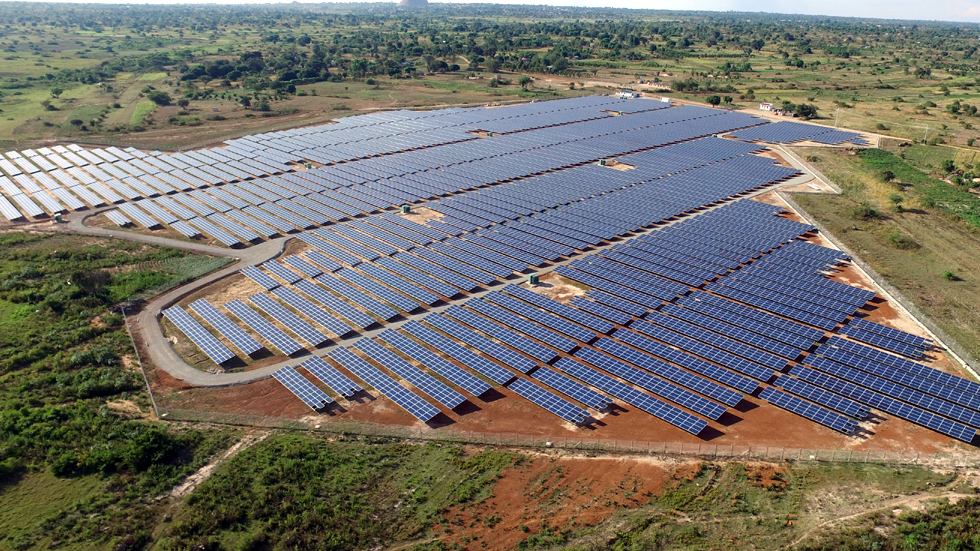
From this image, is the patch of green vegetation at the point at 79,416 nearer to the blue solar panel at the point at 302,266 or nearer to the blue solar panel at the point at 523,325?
the blue solar panel at the point at 302,266

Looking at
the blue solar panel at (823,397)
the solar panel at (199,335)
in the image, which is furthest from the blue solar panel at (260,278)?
the blue solar panel at (823,397)

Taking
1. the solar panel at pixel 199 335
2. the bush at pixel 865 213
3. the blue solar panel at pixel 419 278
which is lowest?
the solar panel at pixel 199 335

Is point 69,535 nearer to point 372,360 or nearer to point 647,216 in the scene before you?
point 372,360

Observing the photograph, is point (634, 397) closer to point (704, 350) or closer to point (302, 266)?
point (704, 350)

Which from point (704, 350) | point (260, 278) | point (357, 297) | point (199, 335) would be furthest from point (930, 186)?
point (199, 335)

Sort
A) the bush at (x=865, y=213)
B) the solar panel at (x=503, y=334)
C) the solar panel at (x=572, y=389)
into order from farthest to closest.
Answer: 1. the bush at (x=865, y=213)
2. the solar panel at (x=503, y=334)
3. the solar panel at (x=572, y=389)

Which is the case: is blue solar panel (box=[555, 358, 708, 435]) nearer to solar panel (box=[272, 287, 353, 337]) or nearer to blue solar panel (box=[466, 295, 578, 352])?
blue solar panel (box=[466, 295, 578, 352])

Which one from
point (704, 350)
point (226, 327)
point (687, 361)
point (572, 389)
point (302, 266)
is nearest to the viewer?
point (572, 389)
